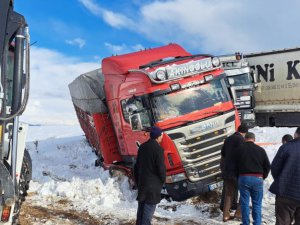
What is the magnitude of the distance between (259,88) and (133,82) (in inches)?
538

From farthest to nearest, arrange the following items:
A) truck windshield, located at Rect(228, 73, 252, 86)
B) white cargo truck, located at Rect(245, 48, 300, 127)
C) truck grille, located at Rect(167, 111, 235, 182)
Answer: white cargo truck, located at Rect(245, 48, 300, 127) < truck windshield, located at Rect(228, 73, 252, 86) < truck grille, located at Rect(167, 111, 235, 182)

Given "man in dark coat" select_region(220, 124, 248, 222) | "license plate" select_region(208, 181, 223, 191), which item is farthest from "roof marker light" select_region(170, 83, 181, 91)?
"license plate" select_region(208, 181, 223, 191)

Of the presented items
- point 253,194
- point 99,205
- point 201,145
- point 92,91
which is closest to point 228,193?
point 253,194

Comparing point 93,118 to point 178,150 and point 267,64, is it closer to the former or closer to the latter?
point 178,150

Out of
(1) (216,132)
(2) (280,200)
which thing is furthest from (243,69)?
(2) (280,200)

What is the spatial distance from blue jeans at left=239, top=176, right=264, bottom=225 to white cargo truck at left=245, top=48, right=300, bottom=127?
14377mm

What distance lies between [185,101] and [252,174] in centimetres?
296

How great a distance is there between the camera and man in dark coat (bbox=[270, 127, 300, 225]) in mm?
5492

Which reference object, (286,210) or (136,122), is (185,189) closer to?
(136,122)

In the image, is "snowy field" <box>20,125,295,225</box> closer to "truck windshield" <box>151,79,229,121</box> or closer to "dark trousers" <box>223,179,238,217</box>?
"dark trousers" <box>223,179,238,217</box>

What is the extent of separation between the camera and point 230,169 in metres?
7.32

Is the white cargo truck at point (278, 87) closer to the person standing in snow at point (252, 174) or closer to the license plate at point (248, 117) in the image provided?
the license plate at point (248, 117)

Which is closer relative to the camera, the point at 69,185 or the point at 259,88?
the point at 69,185

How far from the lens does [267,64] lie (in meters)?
21.6
